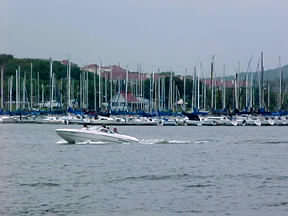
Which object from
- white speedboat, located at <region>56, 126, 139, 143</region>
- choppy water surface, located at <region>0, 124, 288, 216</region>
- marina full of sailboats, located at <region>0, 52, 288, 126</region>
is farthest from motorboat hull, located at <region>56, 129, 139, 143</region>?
marina full of sailboats, located at <region>0, 52, 288, 126</region>

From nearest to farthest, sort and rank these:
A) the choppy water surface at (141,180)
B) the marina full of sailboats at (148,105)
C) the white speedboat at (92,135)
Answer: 1. the choppy water surface at (141,180)
2. the white speedboat at (92,135)
3. the marina full of sailboats at (148,105)

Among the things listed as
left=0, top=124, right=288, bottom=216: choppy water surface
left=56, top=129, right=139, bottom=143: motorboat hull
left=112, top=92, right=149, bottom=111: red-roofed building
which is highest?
left=112, top=92, right=149, bottom=111: red-roofed building

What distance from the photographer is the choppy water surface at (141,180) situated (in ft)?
107

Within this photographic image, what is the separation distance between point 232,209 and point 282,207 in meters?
1.93

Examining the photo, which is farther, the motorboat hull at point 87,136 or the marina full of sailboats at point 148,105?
the marina full of sailboats at point 148,105

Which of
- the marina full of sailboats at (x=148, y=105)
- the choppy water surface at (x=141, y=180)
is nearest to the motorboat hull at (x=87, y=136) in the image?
the choppy water surface at (x=141, y=180)

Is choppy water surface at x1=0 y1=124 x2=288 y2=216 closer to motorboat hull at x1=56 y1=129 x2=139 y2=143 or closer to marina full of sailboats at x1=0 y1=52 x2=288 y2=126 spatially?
motorboat hull at x1=56 y1=129 x2=139 y2=143

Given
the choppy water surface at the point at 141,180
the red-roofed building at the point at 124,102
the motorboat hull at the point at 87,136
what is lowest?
the choppy water surface at the point at 141,180

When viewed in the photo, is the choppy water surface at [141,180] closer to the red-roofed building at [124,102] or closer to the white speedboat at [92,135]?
the white speedboat at [92,135]

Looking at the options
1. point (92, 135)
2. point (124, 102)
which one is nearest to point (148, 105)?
point (124, 102)

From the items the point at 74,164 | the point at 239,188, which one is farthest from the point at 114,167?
the point at 239,188

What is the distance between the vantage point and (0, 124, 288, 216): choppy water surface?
32.7 m

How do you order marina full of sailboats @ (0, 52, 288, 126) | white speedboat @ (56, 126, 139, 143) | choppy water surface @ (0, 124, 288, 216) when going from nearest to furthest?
choppy water surface @ (0, 124, 288, 216)
white speedboat @ (56, 126, 139, 143)
marina full of sailboats @ (0, 52, 288, 126)

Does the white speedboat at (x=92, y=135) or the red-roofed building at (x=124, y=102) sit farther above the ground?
the red-roofed building at (x=124, y=102)
